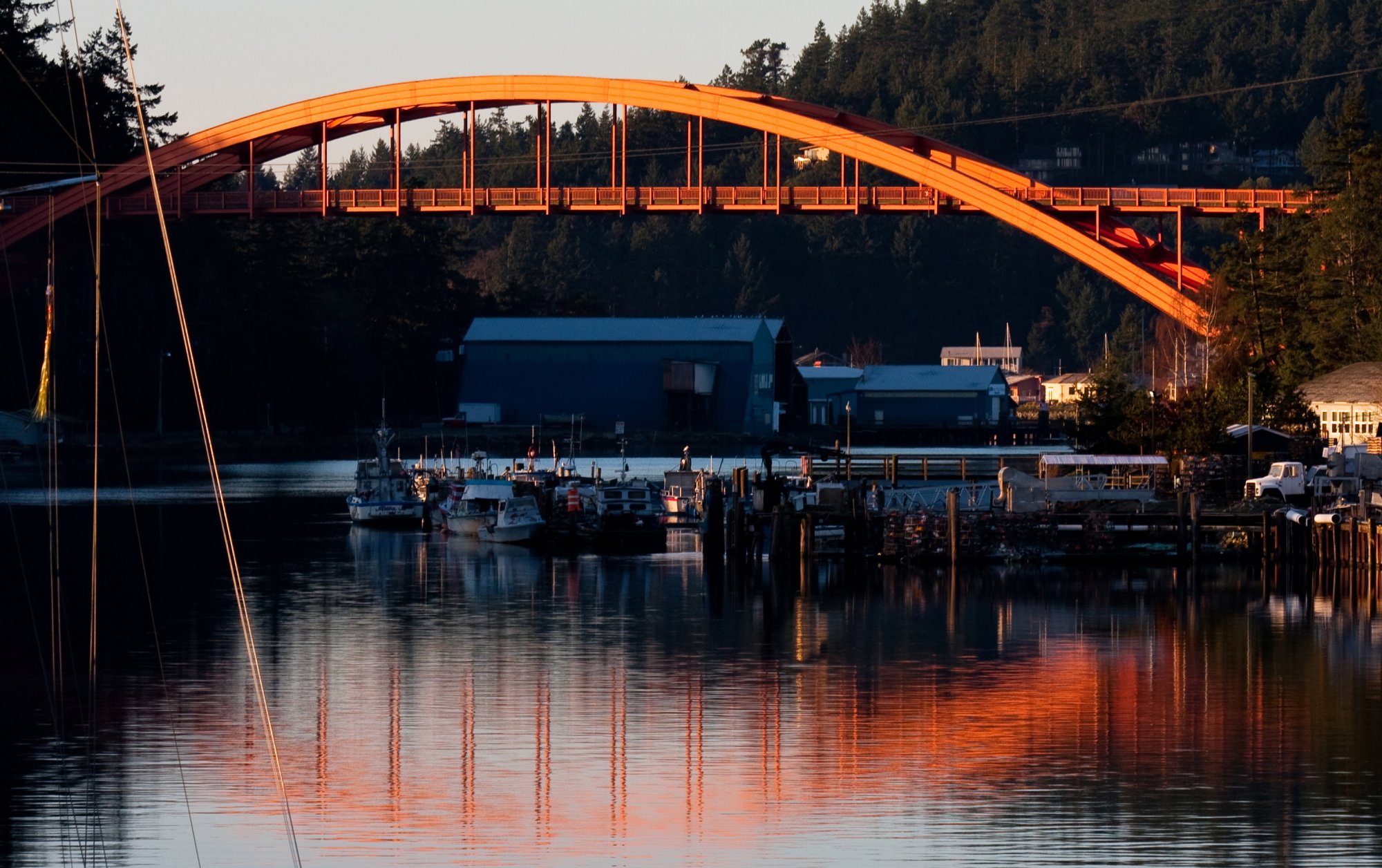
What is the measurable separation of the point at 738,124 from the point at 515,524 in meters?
28.6

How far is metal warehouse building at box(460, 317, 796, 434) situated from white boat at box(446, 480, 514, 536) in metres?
60.6

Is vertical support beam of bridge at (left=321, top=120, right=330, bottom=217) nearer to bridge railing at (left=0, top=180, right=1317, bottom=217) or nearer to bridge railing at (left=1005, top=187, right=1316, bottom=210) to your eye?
bridge railing at (left=0, top=180, right=1317, bottom=217)

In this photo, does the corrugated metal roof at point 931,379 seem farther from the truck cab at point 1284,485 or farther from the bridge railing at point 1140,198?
the truck cab at point 1284,485

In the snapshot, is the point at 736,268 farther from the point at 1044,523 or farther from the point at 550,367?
the point at 1044,523

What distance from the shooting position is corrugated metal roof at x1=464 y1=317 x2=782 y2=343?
387 feet

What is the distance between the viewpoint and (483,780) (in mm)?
21312

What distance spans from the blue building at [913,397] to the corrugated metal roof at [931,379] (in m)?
0.04

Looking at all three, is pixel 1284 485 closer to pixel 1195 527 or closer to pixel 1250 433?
pixel 1250 433

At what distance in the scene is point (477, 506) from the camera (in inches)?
2167

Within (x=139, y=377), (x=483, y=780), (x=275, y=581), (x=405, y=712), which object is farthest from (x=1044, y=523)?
(x=139, y=377)

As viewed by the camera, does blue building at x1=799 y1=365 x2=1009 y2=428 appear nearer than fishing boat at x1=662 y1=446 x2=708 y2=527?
No

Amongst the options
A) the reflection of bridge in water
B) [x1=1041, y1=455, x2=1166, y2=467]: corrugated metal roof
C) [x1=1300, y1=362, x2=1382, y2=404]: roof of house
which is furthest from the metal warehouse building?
the reflection of bridge in water

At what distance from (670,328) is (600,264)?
56.6 m

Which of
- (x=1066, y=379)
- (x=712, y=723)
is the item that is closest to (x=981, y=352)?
(x=1066, y=379)
